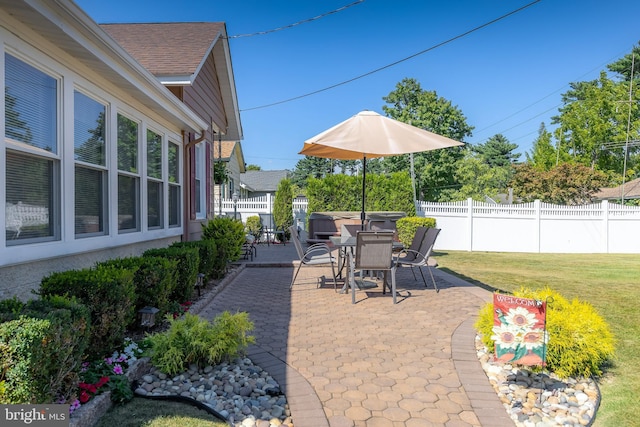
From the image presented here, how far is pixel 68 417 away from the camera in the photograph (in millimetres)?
2090

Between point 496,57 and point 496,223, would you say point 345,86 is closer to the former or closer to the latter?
point 496,57

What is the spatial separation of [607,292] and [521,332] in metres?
5.29

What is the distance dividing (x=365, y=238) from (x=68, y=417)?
3.93 meters

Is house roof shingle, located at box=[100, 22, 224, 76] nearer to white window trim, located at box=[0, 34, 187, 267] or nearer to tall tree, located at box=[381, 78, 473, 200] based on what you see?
white window trim, located at box=[0, 34, 187, 267]

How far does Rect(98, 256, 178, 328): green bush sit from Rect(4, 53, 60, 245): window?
666mm

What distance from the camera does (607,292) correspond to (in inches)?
265

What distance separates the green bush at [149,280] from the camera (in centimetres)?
370

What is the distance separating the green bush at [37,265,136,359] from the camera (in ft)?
9.32

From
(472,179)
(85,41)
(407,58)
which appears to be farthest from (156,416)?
(472,179)

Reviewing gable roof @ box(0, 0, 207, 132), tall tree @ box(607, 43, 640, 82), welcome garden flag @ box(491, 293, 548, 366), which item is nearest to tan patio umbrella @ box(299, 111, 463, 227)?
gable roof @ box(0, 0, 207, 132)

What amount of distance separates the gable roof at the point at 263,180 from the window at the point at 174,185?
3020 centimetres

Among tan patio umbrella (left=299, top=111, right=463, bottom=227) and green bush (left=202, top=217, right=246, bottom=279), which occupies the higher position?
tan patio umbrella (left=299, top=111, right=463, bottom=227)

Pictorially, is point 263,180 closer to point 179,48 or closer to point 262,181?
point 262,181

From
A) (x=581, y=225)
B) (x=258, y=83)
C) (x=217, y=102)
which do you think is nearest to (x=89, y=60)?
(x=217, y=102)
